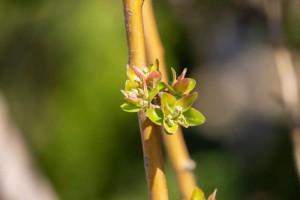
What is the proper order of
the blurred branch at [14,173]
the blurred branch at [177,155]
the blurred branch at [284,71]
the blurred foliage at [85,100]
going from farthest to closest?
1. the blurred foliage at [85,100]
2. the blurred branch at [14,173]
3. the blurred branch at [284,71]
4. the blurred branch at [177,155]

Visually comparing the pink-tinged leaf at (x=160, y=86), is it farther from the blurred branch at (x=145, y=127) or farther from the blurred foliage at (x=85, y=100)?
the blurred foliage at (x=85, y=100)

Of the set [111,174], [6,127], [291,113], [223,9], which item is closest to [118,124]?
[111,174]

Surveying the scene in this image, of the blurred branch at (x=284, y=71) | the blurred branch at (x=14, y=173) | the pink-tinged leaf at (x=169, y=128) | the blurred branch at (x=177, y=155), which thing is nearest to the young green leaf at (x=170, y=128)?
the pink-tinged leaf at (x=169, y=128)

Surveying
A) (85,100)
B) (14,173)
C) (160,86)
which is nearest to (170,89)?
(160,86)

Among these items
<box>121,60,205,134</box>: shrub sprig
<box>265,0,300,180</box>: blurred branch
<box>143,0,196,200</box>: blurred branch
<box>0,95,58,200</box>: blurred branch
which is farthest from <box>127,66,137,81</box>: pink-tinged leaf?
<box>0,95,58,200</box>: blurred branch

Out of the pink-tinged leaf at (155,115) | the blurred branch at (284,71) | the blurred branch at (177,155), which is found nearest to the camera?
the pink-tinged leaf at (155,115)

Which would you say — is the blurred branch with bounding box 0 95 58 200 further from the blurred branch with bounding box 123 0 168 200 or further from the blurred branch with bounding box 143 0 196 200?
the blurred branch with bounding box 123 0 168 200

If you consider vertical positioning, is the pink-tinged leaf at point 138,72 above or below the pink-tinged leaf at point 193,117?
above

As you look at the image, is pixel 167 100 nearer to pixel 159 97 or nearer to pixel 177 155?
pixel 159 97
